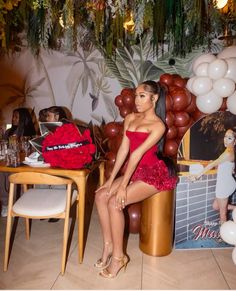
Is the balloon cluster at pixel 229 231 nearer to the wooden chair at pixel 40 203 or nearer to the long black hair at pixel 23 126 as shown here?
the wooden chair at pixel 40 203

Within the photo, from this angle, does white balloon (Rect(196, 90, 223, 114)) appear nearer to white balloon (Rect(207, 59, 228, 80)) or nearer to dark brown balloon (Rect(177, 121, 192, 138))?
white balloon (Rect(207, 59, 228, 80))

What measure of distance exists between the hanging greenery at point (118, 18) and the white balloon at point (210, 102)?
3.00 feet

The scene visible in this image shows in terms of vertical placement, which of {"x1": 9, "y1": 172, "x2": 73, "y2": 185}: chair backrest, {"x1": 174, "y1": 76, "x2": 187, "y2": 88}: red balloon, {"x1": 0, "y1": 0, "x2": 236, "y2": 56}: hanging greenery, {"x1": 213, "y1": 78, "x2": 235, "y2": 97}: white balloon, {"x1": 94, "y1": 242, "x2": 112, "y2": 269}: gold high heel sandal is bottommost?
{"x1": 94, "y1": 242, "x2": 112, "y2": 269}: gold high heel sandal

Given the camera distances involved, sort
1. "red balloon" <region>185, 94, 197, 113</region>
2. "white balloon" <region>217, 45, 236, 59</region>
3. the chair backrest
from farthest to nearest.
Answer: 1. "red balloon" <region>185, 94, 197, 113</region>
2. "white balloon" <region>217, 45, 236, 59</region>
3. the chair backrest

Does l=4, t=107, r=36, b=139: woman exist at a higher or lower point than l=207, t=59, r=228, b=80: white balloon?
lower

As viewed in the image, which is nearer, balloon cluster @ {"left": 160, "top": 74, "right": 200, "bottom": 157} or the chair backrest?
the chair backrest

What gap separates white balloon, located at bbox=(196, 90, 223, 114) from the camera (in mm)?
2874

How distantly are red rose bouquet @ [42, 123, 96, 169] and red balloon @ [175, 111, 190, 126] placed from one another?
3.69ft

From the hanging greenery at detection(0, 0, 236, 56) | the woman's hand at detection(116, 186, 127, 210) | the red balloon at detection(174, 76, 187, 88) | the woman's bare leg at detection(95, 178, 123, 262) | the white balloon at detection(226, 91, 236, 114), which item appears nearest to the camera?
the woman's hand at detection(116, 186, 127, 210)

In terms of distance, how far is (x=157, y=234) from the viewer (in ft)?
8.91

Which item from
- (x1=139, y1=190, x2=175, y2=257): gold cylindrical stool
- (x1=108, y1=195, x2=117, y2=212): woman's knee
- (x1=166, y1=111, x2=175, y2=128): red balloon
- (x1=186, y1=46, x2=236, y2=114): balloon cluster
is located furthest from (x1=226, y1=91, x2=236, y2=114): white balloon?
(x1=108, y1=195, x2=117, y2=212): woman's knee

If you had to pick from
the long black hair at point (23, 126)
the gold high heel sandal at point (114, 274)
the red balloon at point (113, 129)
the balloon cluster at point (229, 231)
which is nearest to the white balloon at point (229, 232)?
the balloon cluster at point (229, 231)

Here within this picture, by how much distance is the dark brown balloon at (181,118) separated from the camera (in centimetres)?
316

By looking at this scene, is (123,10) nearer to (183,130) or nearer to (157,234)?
(183,130)
